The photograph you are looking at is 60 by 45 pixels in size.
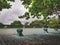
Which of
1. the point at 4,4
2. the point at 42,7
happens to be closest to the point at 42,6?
the point at 42,7

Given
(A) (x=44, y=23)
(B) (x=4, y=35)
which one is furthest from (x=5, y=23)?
(A) (x=44, y=23)

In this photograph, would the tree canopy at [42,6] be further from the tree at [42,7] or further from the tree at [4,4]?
the tree at [4,4]

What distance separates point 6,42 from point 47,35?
0.92 meters

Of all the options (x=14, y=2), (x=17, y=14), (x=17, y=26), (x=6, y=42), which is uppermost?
(x=14, y=2)

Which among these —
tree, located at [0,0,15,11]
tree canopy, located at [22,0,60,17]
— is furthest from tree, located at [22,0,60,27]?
tree, located at [0,0,15,11]

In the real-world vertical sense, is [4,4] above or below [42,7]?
above

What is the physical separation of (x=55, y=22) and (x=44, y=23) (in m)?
0.27

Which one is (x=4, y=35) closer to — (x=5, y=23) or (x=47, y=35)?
(x=5, y=23)

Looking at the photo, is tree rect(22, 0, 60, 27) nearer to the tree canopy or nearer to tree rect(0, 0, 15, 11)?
the tree canopy

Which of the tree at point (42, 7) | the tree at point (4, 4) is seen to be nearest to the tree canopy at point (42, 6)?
the tree at point (42, 7)

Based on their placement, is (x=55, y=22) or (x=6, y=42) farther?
(x=55, y=22)

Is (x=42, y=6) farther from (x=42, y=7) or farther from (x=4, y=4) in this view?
(x=4, y=4)

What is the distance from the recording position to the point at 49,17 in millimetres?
4289

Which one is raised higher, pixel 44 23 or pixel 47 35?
pixel 44 23
